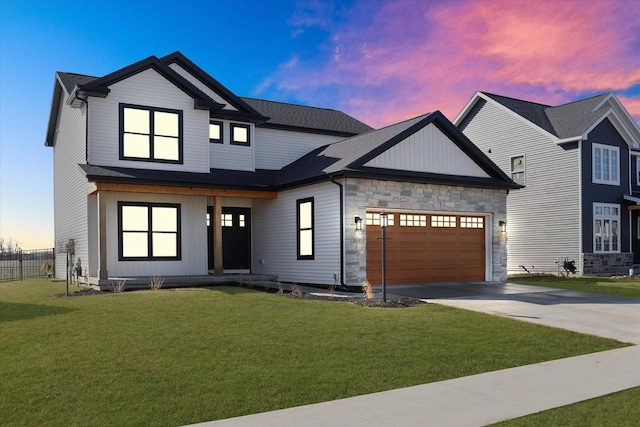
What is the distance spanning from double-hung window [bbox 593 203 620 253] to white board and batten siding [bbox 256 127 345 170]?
13978 millimetres

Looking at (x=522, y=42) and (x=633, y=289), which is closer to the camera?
(x=633, y=289)

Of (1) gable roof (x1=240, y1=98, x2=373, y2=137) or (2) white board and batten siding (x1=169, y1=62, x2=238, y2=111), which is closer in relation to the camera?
(2) white board and batten siding (x1=169, y1=62, x2=238, y2=111)

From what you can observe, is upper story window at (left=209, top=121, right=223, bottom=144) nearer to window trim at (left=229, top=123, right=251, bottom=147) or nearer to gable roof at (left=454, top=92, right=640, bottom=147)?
window trim at (left=229, top=123, right=251, bottom=147)

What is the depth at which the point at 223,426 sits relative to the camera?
5547mm

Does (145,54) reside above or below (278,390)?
above

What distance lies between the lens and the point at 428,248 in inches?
739

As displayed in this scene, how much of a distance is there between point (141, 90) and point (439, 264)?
1174 centimetres

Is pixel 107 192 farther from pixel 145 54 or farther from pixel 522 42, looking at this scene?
pixel 522 42

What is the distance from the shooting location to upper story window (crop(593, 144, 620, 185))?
2698 cm

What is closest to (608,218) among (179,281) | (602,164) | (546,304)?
(602,164)

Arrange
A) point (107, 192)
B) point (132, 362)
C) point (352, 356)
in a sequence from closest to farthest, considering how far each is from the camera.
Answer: point (132, 362), point (352, 356), point (107, 192)

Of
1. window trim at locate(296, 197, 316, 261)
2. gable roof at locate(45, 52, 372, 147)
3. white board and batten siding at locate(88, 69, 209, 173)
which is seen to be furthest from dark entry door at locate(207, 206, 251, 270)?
gable roof at locate(45, 52, 372, 147)

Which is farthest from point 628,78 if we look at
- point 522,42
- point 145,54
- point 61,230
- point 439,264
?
point 61,230

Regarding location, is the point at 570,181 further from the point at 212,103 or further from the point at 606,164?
the point at 212,103
